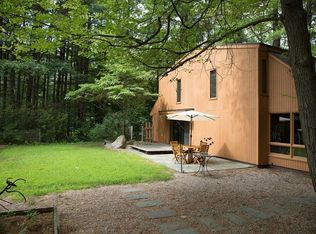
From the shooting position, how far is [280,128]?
36.1ft

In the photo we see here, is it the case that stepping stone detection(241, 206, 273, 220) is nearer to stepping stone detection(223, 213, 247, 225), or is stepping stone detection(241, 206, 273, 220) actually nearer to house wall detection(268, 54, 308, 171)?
stepping stone detection(223, 213, 247, 225)

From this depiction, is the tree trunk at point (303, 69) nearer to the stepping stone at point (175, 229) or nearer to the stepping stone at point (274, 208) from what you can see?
the stepping stone at point (175, 229)

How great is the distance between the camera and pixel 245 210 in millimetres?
5578

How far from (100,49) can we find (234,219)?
4380mm

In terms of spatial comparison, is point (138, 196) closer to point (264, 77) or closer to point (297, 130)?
point (297, 130)

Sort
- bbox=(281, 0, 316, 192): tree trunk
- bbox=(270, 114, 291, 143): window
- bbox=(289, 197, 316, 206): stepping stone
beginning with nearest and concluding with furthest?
bbox=(281, 0, 316, 192): tree trunk < bbox=(289, 197, 316, 206): stepping stone < bbox=(270, 114, 291, 143): window

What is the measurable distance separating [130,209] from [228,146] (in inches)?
323

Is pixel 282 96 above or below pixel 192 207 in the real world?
above

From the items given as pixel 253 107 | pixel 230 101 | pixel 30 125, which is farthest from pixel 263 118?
pixel 30 125

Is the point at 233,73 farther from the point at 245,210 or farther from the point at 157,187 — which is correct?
the point at 245,210

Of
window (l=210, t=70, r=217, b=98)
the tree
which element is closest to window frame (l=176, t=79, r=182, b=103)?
the tree

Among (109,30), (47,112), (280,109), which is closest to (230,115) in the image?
(280,109)

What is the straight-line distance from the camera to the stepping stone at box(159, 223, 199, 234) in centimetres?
447

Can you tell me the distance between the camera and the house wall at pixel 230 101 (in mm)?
11506
